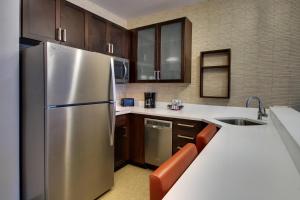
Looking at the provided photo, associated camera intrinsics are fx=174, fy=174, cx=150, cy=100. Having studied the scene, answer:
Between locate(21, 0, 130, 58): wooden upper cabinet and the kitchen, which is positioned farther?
locate(21, 0, 130, 58): wooden upper cabinet

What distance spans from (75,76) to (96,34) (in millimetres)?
1105

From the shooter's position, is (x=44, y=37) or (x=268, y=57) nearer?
(x=44, y=37)

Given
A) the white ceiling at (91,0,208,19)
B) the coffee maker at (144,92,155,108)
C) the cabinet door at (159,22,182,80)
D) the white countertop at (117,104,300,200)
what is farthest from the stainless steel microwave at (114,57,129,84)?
the white countertop at (117,104,300,200)

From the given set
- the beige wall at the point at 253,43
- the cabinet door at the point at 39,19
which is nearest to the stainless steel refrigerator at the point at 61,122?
the cabinet door at the point at 39,19

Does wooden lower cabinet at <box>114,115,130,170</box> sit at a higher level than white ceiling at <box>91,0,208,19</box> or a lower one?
lower

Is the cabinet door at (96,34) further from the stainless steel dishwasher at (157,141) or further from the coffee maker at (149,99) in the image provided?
the stainless steel dishwasher at (157,141)

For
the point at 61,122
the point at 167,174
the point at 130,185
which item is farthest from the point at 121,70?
the point at 167,174

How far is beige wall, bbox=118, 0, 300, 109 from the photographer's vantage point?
211 centimetres

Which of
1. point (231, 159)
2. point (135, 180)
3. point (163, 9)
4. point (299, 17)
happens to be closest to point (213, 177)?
point (231, 159)

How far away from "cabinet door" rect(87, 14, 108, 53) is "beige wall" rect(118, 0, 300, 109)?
1.32 meters

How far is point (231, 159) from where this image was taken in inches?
34.9

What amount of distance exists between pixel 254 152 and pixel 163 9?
8.68 feet

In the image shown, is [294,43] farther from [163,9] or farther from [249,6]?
[163,9]

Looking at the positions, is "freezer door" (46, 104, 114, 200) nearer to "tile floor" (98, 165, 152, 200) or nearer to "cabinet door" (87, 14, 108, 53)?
"tile floor" (98, 165, 152, 200)
